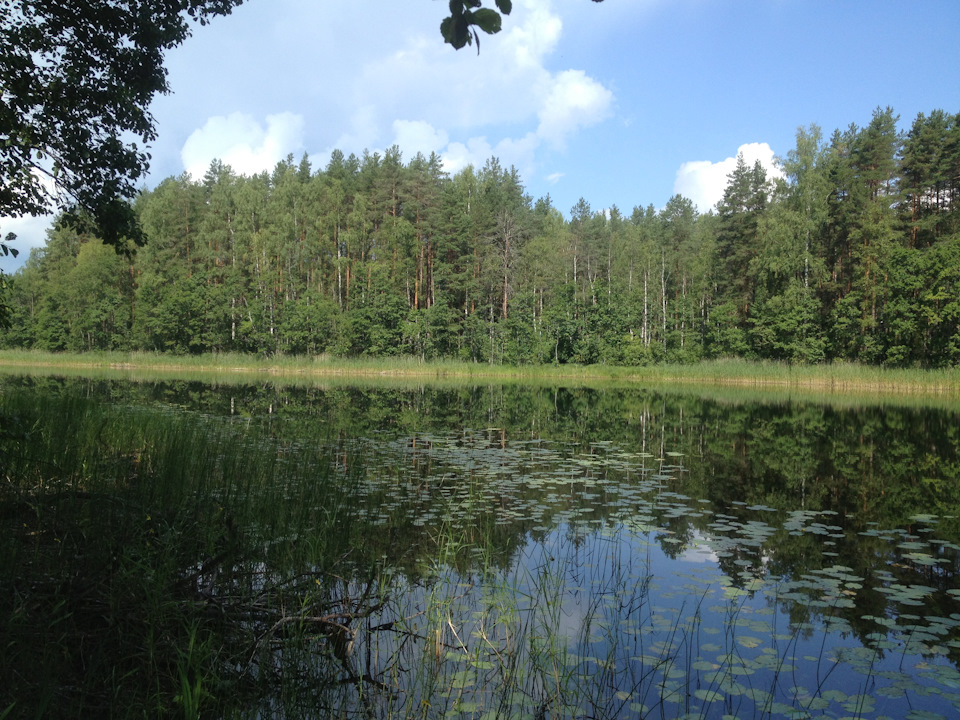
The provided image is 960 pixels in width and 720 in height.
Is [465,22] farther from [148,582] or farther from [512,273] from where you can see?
[512,273]

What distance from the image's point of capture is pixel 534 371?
46.5 metres

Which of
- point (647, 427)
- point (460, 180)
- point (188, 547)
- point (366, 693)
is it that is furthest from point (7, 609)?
point (460, 180)

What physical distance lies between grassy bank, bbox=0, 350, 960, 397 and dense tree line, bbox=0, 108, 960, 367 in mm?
3379

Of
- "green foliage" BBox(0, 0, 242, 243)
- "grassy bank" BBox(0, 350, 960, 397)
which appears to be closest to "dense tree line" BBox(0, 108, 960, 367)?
"grassy bank" BBox(0, 350, 960, 397)

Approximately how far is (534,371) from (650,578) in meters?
40.8

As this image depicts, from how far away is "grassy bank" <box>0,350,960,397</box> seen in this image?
113 ft

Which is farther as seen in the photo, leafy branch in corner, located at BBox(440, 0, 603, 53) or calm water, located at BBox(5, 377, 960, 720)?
calm water, located at BBox(5, 377, 960, 720)

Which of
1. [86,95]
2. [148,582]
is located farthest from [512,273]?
[148,582]

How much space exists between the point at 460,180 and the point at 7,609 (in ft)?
193

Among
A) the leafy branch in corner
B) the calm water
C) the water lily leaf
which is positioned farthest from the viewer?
the calm water

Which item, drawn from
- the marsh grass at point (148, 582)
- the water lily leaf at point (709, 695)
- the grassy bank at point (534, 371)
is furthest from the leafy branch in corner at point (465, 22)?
the grassy bank at point (534, 371)

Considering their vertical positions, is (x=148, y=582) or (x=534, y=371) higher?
(x=534, y=371)

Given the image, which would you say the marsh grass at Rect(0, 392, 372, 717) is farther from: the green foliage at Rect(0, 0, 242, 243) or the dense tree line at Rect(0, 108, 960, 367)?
the dense tree line at Rect(0, 108, 960, 367)

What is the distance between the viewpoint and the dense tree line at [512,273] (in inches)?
1710
